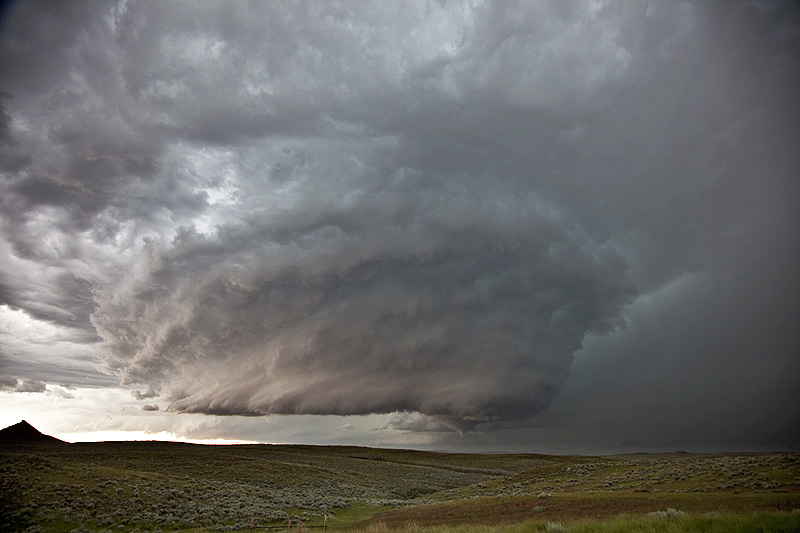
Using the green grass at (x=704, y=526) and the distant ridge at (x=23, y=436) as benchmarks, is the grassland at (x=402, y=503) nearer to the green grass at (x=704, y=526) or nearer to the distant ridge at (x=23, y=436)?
the green grass at (x=704, y=526)

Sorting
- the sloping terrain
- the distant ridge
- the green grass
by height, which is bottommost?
the distant ridge

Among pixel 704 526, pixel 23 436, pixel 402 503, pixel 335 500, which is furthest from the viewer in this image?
pixel 23 436

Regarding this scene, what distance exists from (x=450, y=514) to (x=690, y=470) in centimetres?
2920

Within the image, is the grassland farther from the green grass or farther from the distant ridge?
the distant ridge

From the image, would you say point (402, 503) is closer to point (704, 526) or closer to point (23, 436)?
point (704, 526)

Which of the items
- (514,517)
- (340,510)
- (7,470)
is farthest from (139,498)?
(514,517)

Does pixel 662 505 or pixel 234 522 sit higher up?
pixel 662 505

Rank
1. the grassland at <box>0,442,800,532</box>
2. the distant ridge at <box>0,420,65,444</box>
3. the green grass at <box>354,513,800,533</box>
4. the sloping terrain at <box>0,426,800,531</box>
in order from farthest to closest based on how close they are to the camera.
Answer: the distant ridge at <box>0,420,65,444</box>
the sloping terrain at <box>0,426,800,531</box>
the grassland at <box>0,442,800,532</box>
the green grass at <box>354,513,800,533</box>

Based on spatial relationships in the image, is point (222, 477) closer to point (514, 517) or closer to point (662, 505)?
point (514, 517)

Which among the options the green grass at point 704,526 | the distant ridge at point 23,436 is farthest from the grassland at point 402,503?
the distant ridge at point 23,436

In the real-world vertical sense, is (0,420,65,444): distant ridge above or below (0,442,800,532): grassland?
below

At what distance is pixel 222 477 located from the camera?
65938mm

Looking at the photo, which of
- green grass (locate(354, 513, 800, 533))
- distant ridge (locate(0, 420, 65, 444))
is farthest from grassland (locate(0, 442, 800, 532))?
distant ridge (locate(0, 420, 65, 444))

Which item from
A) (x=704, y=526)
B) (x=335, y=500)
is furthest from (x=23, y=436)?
(x=704, y=526)
